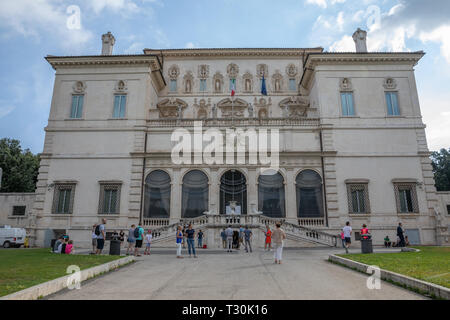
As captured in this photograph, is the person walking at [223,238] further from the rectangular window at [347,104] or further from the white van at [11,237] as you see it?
the white van at [11,237]

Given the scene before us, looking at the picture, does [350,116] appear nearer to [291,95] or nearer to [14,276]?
[291,95]

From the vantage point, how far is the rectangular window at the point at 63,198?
2789 cm

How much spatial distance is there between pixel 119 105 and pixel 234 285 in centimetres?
2611

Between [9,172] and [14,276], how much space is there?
3973 centimetres

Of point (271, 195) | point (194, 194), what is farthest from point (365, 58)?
point (194, 194)

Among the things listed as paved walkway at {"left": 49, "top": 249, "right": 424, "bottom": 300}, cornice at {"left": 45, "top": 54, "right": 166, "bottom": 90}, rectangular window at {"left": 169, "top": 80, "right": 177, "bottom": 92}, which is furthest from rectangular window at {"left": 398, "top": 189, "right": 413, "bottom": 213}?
cornice at {"left": 45, "top": 54, "right": 166, "bottom": 90}

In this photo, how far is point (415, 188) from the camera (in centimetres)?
2764

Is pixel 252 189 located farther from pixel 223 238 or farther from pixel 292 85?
pixel 292 85

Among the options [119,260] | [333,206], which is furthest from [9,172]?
[333,206]

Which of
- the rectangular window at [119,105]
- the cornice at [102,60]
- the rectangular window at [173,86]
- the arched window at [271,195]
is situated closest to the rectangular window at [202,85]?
the rectangular window at [173,86]

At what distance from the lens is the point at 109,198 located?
92.5ft

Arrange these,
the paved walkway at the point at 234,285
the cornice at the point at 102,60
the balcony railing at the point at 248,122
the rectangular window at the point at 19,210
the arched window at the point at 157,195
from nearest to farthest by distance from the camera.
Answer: the paved walkway at the point at 234,285
the arched window at the point at 157,195
the balcony railing at the point at 248,122
the cornice at the point at 102,60
the rectangular window at the point at 19,210

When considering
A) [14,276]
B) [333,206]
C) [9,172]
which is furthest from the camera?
[9,172]

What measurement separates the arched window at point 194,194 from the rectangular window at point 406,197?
17.2m
